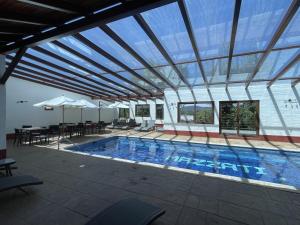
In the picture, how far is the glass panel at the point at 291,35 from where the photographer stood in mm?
4118

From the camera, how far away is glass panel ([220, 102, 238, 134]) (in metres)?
10.9

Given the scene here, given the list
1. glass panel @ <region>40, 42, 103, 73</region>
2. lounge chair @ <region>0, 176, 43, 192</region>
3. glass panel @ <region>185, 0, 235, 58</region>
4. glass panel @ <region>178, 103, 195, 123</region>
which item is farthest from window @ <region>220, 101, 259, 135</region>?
lounge chair @ <region>0, 176, 43, 192</region>

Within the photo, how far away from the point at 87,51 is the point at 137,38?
7.59 ft

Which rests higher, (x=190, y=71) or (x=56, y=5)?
(x=190, y=71)

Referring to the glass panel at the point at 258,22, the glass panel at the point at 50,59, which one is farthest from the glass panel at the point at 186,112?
the glass panel at the point at 50,59

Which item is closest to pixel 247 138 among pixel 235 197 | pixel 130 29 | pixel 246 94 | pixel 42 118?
pixel 246 94

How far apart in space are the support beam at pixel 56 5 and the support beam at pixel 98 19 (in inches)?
12.4

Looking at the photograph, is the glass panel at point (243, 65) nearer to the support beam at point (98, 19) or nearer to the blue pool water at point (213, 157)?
the blue pool water at point (213, 157)

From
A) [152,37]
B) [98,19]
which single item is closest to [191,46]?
[152,37]

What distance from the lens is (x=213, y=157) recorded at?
7.66 m

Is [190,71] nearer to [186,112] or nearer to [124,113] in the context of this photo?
[186,112]

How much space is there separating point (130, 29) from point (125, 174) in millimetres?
4187

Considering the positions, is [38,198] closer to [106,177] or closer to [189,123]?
[106,177]

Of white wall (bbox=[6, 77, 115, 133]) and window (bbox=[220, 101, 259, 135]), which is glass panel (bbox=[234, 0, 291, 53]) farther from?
white wall (bbox=[6, 77, 115, 133])
